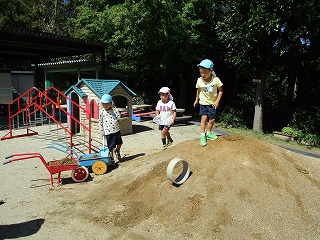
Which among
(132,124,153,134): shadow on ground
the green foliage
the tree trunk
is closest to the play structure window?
(132,124,153,134): shadow on ground

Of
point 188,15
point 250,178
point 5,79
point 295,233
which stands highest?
point 188,15

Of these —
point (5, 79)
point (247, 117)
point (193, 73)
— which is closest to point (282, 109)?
point (247, 117)

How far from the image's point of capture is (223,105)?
15867 mm

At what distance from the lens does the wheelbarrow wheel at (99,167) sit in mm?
6150

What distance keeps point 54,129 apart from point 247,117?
852 cm

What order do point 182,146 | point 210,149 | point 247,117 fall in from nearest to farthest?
point 210,149, point 182,146, point 247,117

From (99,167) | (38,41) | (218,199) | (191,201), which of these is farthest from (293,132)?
(38,41)

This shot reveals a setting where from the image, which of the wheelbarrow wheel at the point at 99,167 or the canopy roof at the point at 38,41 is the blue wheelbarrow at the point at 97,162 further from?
the canopy roof at the point at 38,41

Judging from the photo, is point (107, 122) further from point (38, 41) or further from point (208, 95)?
point (38, 41)

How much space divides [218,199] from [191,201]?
374 millimetres

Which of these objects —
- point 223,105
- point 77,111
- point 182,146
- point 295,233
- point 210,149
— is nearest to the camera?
point 295,233

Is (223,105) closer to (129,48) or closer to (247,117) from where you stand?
(247,117)

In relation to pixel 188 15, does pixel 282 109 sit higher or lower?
lower

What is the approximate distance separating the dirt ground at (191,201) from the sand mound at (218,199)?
13mm
